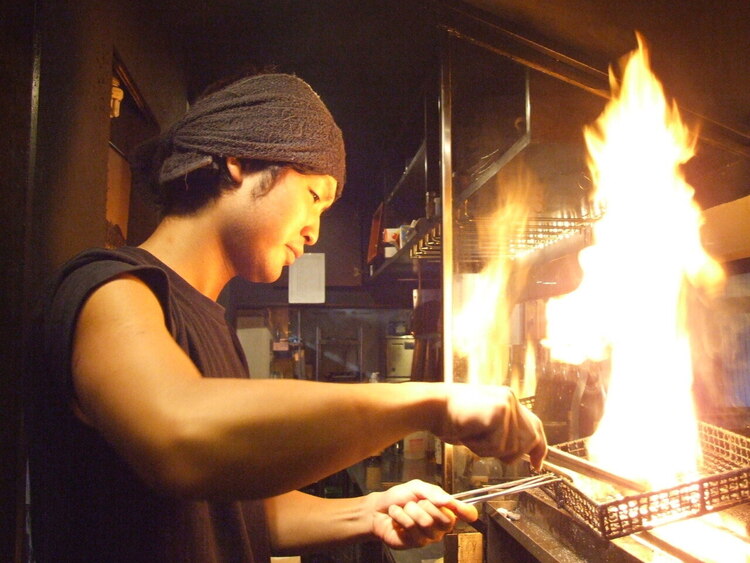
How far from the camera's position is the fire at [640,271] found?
1.53 m

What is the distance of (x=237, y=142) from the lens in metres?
1.07

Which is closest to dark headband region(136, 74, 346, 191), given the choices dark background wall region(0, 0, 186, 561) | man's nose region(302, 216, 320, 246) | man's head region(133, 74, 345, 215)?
man's head region(133, 74, 345, 215)

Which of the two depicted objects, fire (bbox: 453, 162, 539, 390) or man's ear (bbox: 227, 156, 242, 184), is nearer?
man's ear (bbox: 227, 156, 242, 184)

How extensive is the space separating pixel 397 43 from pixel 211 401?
8.46 feet

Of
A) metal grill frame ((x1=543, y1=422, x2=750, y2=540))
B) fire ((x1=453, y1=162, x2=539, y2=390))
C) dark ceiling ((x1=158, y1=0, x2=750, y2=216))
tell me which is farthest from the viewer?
fire ((x1=453, y1=162, x2=539, y2=390))

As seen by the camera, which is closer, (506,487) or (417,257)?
(506,487)

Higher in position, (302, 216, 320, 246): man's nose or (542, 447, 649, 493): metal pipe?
(302, 216, 320, 246): man's nose

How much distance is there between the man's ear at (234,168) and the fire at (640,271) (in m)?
1.12

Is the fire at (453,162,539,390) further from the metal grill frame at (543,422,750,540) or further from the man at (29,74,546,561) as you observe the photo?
the metal grill frame at (543,422,750,540)

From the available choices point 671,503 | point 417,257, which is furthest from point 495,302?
point 671,503

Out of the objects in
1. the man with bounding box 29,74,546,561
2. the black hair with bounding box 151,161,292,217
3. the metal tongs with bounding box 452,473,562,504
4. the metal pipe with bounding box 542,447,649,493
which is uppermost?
the black hair with bounding box 151,161,292,217

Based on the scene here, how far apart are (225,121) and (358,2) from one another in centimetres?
164

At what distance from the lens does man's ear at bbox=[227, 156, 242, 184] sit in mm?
1074

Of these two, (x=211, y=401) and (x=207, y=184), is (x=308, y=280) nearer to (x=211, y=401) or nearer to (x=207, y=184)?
(x=207, y=184)
